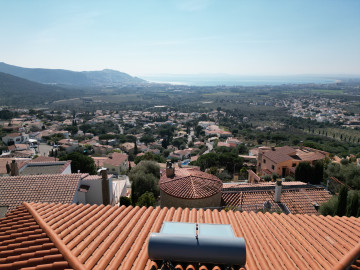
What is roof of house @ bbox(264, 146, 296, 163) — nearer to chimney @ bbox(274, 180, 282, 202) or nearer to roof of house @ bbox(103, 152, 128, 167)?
chimney @ bbox(274, 180, 282, 202)

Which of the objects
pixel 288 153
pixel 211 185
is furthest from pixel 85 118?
pixel 211 185

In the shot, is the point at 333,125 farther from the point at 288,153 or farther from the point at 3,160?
the point at 3,160

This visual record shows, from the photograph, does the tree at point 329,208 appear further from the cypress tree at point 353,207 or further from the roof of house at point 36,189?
the roof of house at point 36,189

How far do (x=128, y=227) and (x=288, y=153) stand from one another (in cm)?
2409

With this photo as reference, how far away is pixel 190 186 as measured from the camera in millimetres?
11242

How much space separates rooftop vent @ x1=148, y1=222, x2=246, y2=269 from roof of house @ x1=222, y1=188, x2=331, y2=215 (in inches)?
311

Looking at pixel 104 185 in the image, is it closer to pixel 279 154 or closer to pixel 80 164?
pixel 80 164

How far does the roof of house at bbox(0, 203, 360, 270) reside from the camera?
3555 millimetres

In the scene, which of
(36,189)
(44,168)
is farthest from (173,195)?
(44,168)

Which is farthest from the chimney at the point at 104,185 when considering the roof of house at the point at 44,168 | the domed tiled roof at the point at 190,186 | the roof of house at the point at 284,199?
the roof of house at the point at 284,199

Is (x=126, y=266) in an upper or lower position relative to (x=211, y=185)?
upper

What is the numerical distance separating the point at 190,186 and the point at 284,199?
436 centimetres

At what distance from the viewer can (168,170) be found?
1255 centimetres

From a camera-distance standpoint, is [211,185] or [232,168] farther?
[232,168]
